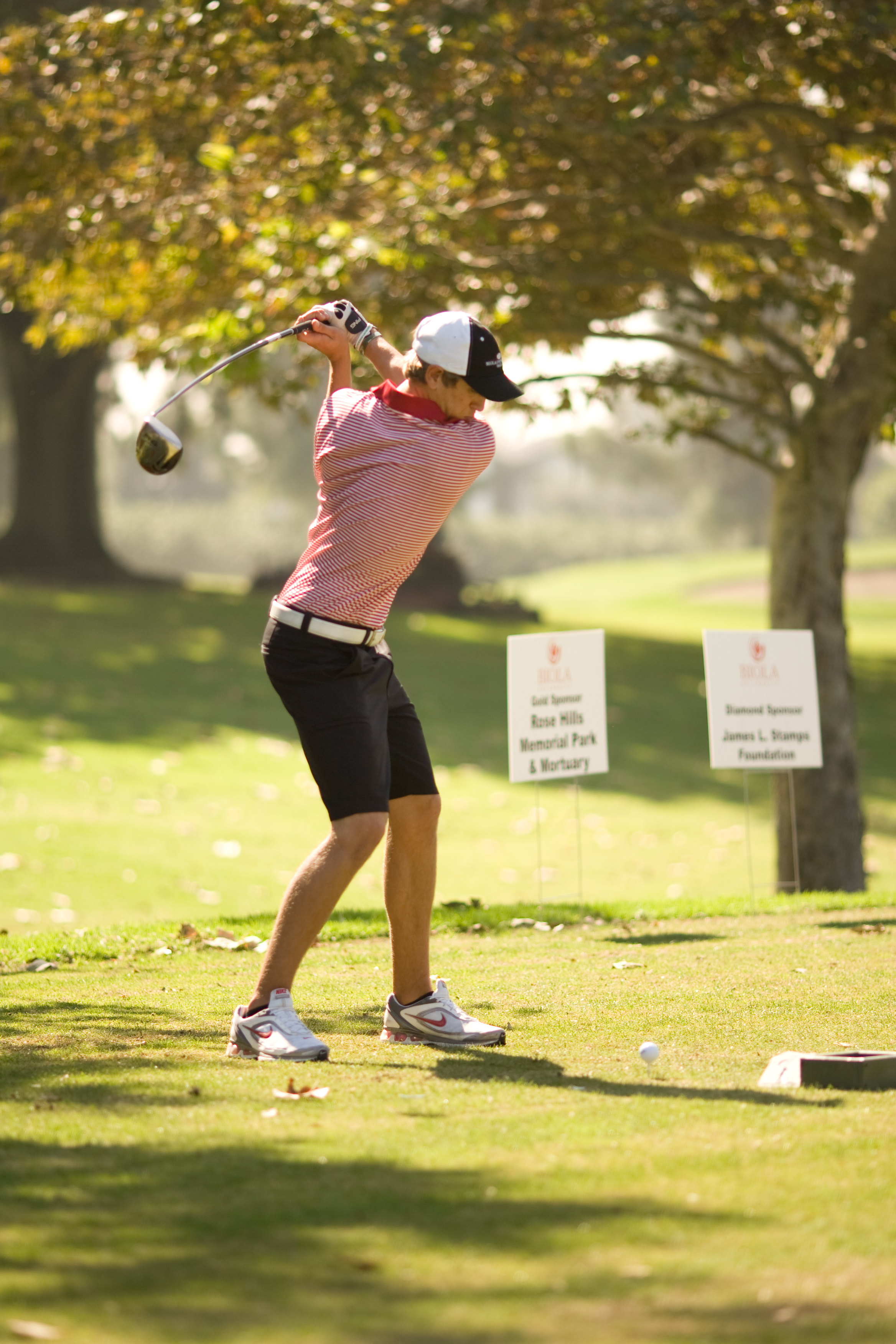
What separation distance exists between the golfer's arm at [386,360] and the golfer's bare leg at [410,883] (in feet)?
4.40

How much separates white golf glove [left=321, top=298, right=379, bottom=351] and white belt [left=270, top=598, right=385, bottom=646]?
0.98m

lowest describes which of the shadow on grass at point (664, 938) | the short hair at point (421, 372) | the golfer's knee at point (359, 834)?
the shadow on grass at point (664, 938)

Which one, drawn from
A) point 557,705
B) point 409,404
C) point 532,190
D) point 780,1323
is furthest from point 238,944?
point 532,190

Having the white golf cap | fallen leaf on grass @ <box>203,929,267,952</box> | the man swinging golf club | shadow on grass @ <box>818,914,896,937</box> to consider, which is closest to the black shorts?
the man swinging golf club

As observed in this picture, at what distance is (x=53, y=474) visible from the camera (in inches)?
1032

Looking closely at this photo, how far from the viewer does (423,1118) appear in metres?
3.90

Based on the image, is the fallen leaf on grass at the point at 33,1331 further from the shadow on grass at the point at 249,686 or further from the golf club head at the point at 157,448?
the shadow on grass at the point at 249,686

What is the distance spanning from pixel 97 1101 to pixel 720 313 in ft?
28.2

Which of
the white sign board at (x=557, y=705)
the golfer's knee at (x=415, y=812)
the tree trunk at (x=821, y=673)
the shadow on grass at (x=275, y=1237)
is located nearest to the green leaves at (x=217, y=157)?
the white sign board at (x=557, y=705)

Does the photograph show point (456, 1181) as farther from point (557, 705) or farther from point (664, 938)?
point (557, 705)

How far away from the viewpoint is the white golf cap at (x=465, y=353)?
4.66 metres

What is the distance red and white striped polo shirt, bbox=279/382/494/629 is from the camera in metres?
4.66

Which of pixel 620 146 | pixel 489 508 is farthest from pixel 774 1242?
pixel 489 508

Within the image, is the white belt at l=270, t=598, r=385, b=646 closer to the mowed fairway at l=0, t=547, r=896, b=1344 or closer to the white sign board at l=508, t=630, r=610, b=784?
the mowed fairway at l=0, t=547, r=896, b=1344
